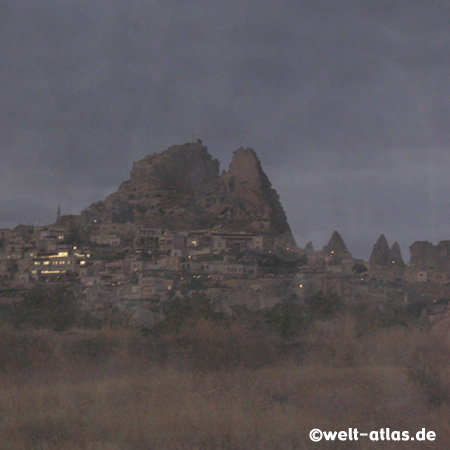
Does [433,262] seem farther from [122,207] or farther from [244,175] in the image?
[122,207]

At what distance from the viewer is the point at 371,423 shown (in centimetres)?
813

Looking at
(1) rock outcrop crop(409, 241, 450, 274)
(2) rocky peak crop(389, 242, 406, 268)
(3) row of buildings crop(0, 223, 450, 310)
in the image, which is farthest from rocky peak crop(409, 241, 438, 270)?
(3) row of buildings crop(0, 223, 450, 310)

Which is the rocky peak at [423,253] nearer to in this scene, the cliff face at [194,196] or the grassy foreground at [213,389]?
the cliff face at [194,196]

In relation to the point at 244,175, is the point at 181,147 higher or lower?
higher

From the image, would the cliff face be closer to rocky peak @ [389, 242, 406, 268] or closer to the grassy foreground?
rocky peak @ [389, 242, 406, 268]

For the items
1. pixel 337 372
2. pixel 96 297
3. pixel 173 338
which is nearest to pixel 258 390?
pixel 337 372

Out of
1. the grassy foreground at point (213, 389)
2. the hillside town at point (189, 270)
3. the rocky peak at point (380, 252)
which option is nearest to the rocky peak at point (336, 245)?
the hillside town at point (189, 270)

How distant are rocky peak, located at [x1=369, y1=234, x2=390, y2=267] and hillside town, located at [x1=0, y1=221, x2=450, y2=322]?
14.7 ft

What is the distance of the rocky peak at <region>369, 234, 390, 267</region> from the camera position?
133250 millimetres

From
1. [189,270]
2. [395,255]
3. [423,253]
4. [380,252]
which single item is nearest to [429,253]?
[423,253]

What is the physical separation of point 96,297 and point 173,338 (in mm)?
47257

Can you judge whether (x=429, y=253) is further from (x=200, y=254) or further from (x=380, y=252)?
(x=200, y=254)

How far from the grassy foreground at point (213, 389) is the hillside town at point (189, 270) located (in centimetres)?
2957

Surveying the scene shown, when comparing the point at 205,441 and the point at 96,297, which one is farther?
the point at 96,297
